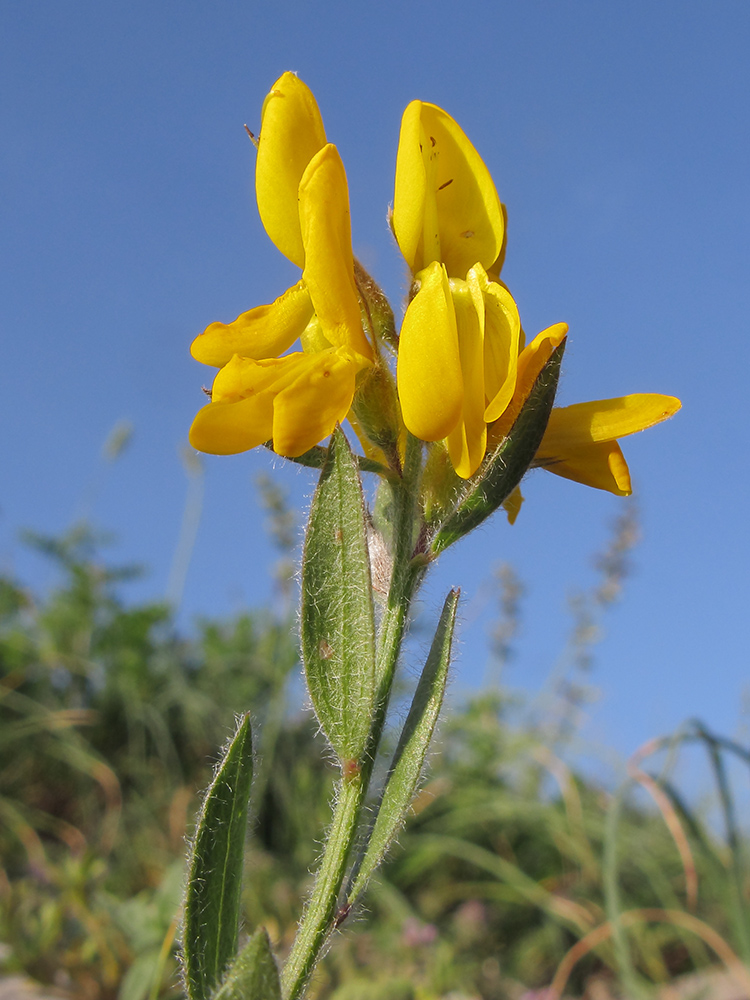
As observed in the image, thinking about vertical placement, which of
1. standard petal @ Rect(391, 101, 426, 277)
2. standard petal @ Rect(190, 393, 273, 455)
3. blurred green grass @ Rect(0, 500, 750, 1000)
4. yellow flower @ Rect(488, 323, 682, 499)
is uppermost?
standard petal @ Rect(391, 101, 426, 277)

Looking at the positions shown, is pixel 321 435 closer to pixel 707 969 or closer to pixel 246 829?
pixel 246 829

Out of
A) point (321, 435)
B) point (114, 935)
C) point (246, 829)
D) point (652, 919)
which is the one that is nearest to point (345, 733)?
point (246, 829)

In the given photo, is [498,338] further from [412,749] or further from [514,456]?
[412,749]

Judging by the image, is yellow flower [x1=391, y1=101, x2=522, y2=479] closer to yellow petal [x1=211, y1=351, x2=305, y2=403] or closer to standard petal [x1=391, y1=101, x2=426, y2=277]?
standard petal [x1=391, y1=101, x2=426, y2=277]

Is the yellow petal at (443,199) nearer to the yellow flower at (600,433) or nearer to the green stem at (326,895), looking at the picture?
the yellow flower at (600,433)

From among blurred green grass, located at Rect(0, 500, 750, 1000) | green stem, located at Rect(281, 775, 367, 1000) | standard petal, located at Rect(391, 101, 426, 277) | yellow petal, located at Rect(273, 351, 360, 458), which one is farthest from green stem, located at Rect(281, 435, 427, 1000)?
blurred green grass, located at Rect(0, 500, 750, 1000)

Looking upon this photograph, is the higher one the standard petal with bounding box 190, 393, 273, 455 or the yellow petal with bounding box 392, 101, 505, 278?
the yellow petal with bounding box 392, 101, 505, 278

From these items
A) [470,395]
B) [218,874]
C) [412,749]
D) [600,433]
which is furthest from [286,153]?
[218,874]
